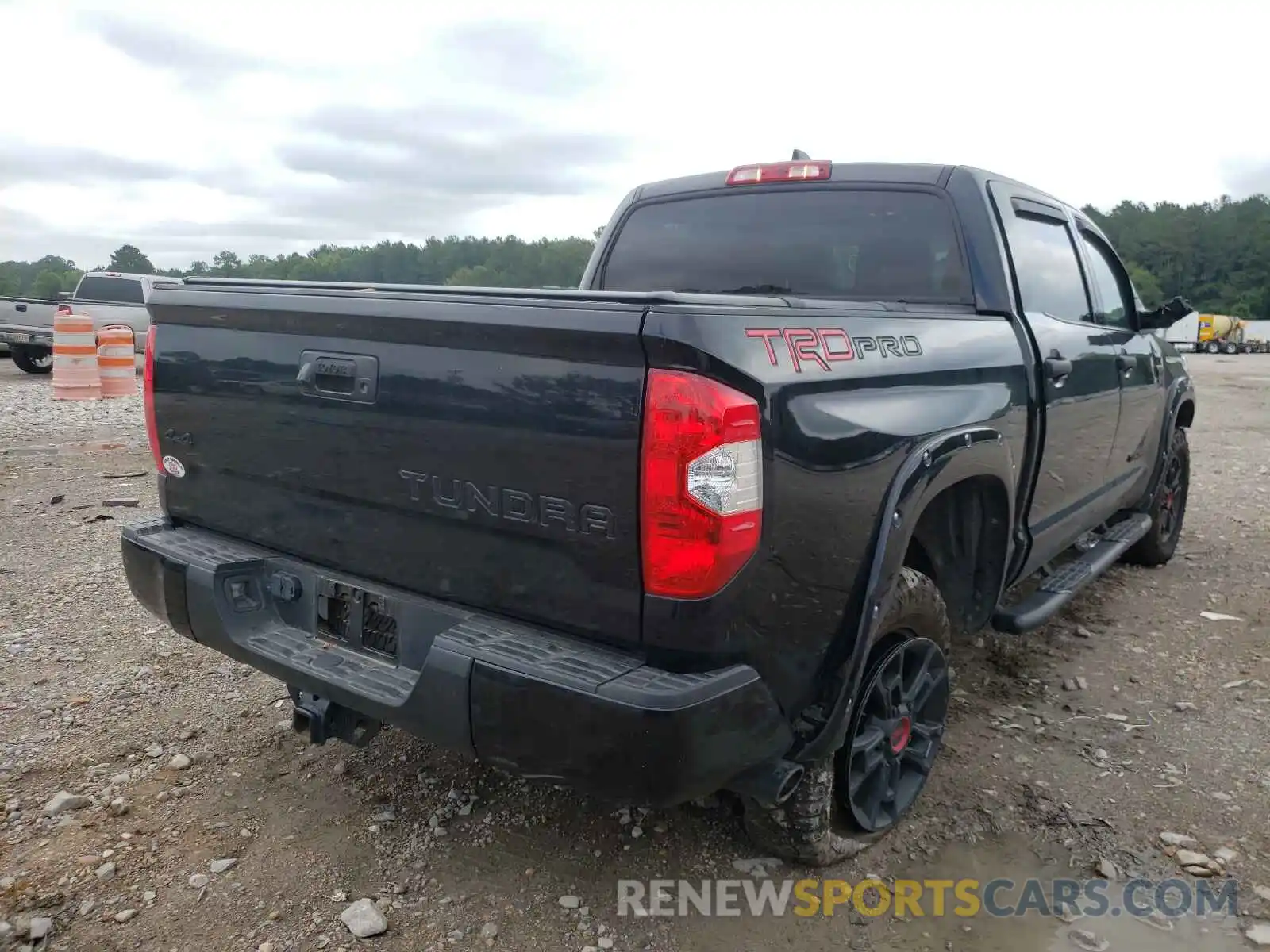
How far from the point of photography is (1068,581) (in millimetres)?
3871

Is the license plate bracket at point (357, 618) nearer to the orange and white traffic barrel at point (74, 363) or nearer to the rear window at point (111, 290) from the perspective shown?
the orange and white traffic barrel at point (74, 363)

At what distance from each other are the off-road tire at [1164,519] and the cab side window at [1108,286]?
3.14 ft

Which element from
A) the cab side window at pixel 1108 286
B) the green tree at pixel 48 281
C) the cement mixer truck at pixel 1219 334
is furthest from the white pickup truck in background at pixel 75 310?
Answer: the cement mixer truck at pixel 1219 334

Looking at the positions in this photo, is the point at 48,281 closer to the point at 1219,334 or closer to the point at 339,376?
the point at 339,376

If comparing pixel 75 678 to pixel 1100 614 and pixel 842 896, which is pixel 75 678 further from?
pixel 1100 614

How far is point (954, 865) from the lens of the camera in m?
2.71

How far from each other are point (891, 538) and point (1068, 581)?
1926 millimetres

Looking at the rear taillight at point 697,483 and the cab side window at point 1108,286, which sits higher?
the cab side window at point 1108,286

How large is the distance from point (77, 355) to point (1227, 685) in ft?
40.7

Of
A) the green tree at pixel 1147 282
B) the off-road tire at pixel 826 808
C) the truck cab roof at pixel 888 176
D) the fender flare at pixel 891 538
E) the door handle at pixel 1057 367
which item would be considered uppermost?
the green tree at pixel 1147 282

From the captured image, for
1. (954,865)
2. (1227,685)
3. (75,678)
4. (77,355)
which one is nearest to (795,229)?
(954,865)

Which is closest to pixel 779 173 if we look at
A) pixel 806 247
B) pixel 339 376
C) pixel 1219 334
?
pixel 806 247

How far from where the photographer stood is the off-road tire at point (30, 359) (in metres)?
15.2

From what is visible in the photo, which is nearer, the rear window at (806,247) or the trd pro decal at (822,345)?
the trd pro decal at (822,345)
